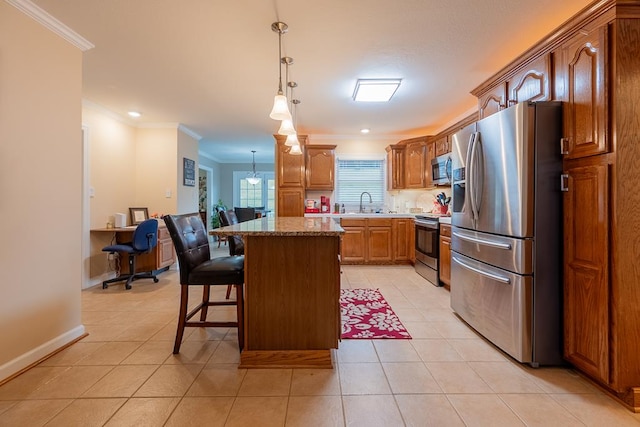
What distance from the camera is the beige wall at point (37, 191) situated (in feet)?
5.99

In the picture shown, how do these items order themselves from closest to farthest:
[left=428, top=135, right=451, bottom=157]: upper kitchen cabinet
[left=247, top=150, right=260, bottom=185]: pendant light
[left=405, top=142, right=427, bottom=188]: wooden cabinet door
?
[left=428, top=135, right=451, bottom=157]: upper kitchen cabinet
[left=405, top=142, right=427, bottom=188]: wooden cabinet door
[left=247, top=150, right=260, bottom=185]: pendant light

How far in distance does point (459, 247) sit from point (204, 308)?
2.28 meters

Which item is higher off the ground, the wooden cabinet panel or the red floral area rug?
the wooden cabinet panel

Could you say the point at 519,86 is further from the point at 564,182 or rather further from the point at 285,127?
the point at 285,127

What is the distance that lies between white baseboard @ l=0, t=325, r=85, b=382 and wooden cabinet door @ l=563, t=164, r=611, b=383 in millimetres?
3438

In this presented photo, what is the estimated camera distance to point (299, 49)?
8.26 feet

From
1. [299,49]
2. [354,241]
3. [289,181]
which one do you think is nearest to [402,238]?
[354,241]

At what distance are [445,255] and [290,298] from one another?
240 centimetres

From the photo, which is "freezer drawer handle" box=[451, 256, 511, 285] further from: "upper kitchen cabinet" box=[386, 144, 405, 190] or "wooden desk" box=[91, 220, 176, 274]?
"wooden desk" box=[91, 220, 176, 274]

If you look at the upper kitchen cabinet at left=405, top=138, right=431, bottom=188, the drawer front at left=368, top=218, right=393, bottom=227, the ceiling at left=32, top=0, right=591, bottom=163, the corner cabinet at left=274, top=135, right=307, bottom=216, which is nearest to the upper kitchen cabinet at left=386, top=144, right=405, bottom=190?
the upper kitchen cabinet at left=405, top=138, right=431, bottom=188

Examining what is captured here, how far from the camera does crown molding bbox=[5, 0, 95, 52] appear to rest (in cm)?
192

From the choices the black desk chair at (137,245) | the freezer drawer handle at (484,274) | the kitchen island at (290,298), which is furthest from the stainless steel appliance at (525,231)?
the black desk chair at (137,245)

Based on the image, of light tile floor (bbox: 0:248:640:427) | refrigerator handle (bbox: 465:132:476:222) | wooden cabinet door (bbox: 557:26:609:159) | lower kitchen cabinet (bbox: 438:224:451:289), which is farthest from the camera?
lower kitchen cabinet (bbox: 438:224:451:289)

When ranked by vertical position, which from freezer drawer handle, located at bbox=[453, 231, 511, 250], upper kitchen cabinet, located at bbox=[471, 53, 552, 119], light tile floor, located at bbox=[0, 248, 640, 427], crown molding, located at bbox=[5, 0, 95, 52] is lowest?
light tile floor, located at bbox=[0, 248, 640, 427]
